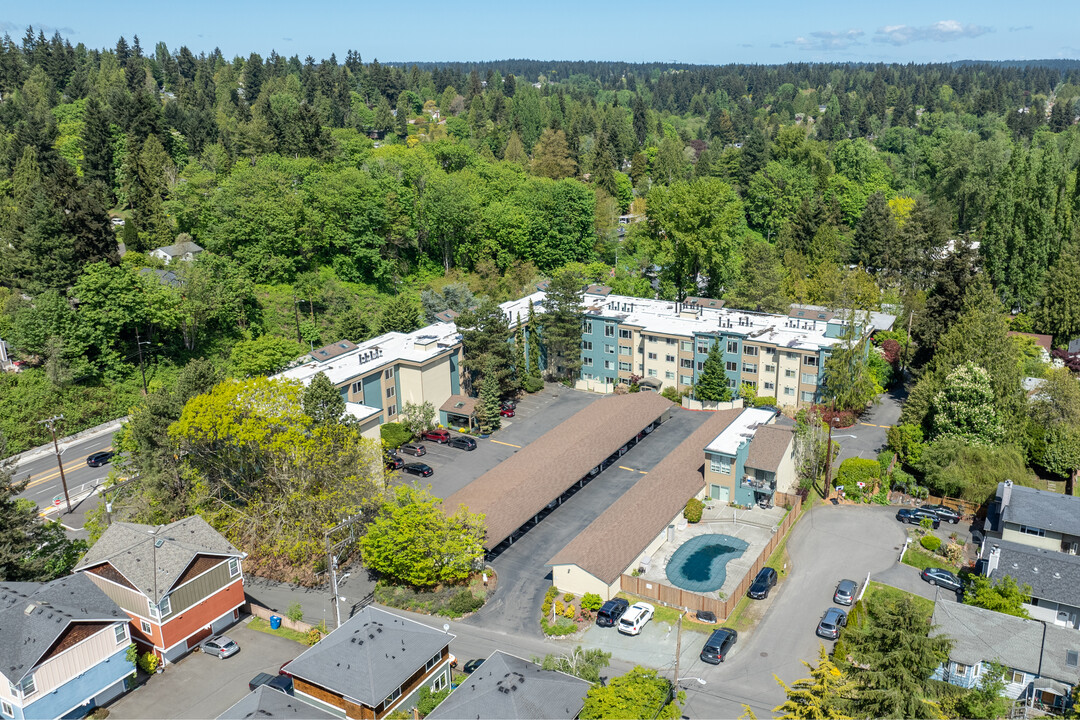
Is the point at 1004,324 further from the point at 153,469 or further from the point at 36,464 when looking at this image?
the point at 36,464

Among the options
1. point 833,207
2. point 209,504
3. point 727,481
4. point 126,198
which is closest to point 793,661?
point 727,481

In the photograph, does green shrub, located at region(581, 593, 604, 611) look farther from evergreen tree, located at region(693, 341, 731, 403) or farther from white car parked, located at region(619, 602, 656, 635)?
evergreen tree, located at region(693, 341, 731, 403)

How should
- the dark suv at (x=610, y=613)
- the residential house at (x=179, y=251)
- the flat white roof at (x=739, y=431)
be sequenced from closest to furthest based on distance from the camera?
the dark suv at (x=610, y=613)
the flat white roof at (x=739, y=431)
the residential house at (x=179, y=251)

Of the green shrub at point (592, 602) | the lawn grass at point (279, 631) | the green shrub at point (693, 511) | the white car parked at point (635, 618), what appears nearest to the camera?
the white car parked at point (635, 618)

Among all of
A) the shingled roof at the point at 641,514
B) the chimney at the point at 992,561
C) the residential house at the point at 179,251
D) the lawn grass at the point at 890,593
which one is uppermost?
the residential house at the point at 179,251

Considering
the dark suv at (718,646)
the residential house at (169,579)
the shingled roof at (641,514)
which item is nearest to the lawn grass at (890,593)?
the dark suv at (718,646)

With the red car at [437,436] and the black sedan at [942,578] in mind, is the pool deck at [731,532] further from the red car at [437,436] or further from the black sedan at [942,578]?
the red car at [437,436]

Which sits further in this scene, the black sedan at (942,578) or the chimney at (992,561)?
the black sedan at (942,578)

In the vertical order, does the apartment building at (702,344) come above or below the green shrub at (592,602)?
above
